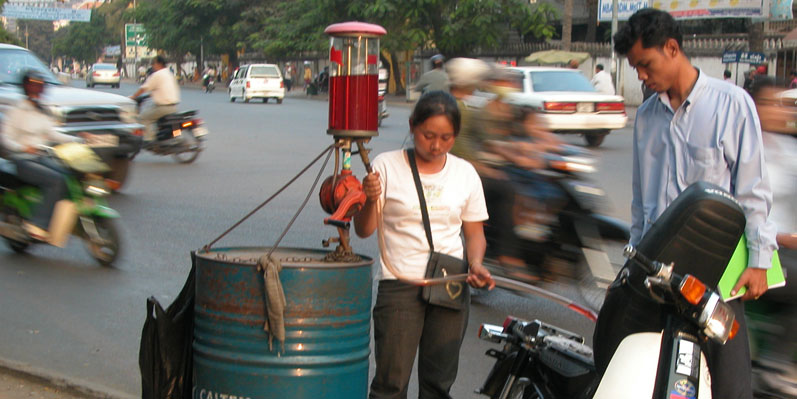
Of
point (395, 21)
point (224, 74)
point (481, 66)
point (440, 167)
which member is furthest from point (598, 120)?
point (224, 74)

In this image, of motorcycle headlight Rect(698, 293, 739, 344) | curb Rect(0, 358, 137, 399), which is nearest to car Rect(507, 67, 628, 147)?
curb Rect(0, 358, 137, 399)

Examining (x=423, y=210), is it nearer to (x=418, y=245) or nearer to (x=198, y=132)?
(x=418, y=245)

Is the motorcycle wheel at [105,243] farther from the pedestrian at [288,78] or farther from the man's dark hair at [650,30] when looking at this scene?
the pedestrian at [288,78]

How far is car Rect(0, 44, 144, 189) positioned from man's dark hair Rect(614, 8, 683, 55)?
8763mm

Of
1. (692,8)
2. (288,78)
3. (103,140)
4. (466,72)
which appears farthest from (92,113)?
(288,78)

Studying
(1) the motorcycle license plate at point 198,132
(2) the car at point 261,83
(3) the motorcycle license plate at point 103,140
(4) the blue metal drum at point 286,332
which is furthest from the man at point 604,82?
(4) the blue metal drum at point 286,332

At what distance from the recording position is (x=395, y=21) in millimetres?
37688

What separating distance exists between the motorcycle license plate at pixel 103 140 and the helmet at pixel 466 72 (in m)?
5.93

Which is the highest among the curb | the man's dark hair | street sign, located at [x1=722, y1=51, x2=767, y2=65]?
street sign, located at [x1=722, y1=51, x2=767, y2=65]

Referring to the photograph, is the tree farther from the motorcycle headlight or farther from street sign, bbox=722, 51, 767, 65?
the motorcycle headlight

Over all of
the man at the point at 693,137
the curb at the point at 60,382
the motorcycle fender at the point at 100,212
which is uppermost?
the man at the point at 693,137

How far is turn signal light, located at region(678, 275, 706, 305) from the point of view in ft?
7.66

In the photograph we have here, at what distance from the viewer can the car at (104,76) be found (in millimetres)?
53344

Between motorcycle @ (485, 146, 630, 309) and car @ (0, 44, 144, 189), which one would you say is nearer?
motorcycle @ (485, 146, 630, 309)
